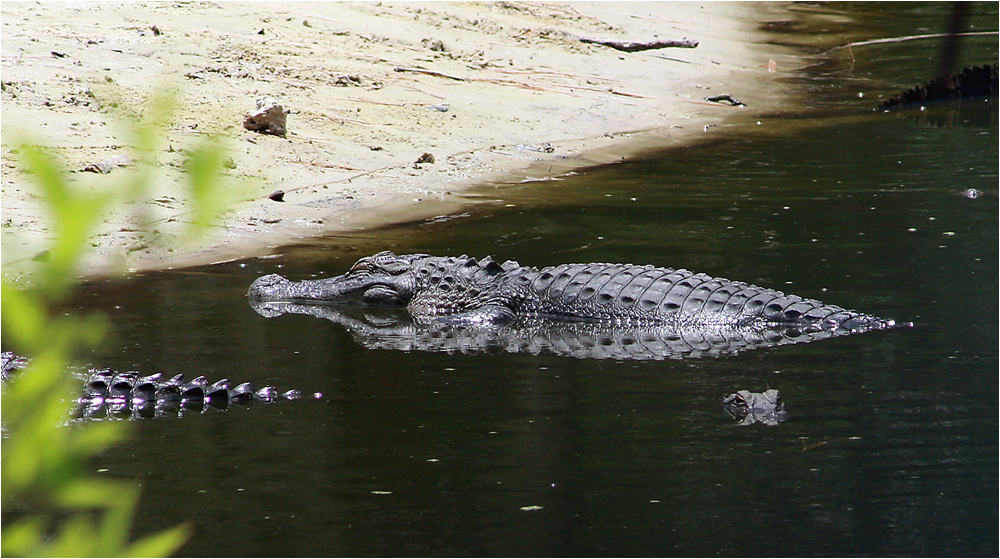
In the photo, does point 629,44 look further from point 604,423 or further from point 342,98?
point 604,423

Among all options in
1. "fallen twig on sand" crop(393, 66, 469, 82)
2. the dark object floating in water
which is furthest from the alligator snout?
the dark object floating in water

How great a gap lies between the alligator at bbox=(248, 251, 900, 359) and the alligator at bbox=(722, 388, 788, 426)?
41.3 inches

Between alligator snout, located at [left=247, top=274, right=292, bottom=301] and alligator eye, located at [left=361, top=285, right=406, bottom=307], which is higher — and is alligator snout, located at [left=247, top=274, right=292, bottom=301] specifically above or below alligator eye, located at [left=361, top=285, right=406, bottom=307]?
Answer: above

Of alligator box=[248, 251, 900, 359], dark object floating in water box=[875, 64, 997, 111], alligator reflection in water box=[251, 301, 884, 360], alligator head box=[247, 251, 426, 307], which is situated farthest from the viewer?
dark object floating in water box=[875, 64, 997, 111]

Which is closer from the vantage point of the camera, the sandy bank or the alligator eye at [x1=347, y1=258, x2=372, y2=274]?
the alligator eye at [x1=347, y1=258, x2=372, y2=274]

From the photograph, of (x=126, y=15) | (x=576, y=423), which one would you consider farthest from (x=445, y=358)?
(x=126, y=15)

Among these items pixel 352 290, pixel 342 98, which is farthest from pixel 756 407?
pixel 342 98

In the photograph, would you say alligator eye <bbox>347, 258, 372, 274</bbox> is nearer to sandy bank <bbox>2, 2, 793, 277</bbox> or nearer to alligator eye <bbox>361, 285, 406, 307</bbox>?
alligator eye <bbox>361, 285, 406, 307</bbox>

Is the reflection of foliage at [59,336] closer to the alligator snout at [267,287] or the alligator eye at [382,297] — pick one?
the alligator snout at [267,287]

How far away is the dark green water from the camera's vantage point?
4328mm

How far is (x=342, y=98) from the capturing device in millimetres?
14125

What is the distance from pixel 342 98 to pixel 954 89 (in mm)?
9297

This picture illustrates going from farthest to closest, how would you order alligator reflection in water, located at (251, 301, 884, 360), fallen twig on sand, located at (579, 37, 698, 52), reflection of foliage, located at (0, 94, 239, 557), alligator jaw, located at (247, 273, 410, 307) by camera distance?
fallen twig on sand, located at (579, 37, 698, 52), alligator jaw, located at (247, 273, 410, 307), alligator reflection in water, located at (251, 301, 884, 360), reflection of foliage, located at (0, 94, 239, 557)

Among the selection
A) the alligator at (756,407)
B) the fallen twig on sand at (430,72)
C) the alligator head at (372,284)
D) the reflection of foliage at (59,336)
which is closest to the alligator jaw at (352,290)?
the alligator head at (372,284)
